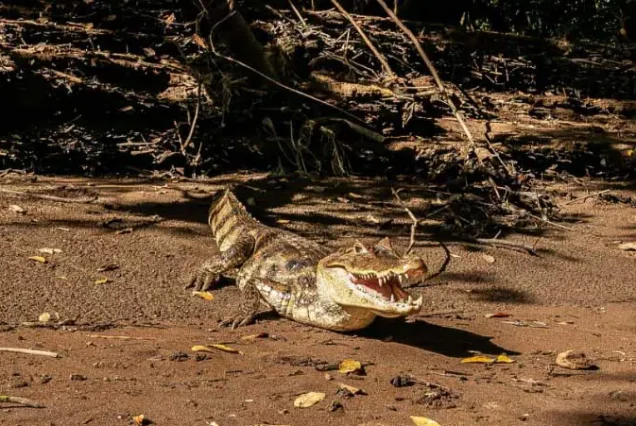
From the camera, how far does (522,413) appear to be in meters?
4.42

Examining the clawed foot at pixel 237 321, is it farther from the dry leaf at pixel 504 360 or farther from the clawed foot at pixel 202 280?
the dry leaf at pixel 504 360

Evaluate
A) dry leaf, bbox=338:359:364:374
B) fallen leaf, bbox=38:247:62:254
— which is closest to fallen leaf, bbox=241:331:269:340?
dry leaf, bbox=338:359:364:374

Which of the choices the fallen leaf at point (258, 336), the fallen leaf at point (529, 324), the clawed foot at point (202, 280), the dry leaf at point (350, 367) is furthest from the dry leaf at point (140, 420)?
the fallen leaf at point (529, 324)

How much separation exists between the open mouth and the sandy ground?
11.8 inches

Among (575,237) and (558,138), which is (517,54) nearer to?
A: (558,138)

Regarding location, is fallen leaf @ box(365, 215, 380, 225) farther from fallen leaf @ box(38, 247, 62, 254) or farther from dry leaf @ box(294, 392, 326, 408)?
dry leaf @ box(294, 392, 326, 408)

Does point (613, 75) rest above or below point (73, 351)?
above

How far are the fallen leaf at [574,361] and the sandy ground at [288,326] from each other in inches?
1.7

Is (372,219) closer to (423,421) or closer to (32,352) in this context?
(32,352)

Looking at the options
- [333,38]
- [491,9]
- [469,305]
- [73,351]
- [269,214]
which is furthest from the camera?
[491,9]

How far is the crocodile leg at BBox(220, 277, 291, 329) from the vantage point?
5.96 m

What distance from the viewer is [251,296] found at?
639cm

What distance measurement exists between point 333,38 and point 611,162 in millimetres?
3408

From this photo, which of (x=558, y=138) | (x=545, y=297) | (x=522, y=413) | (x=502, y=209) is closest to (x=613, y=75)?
(x=558, y=138)
